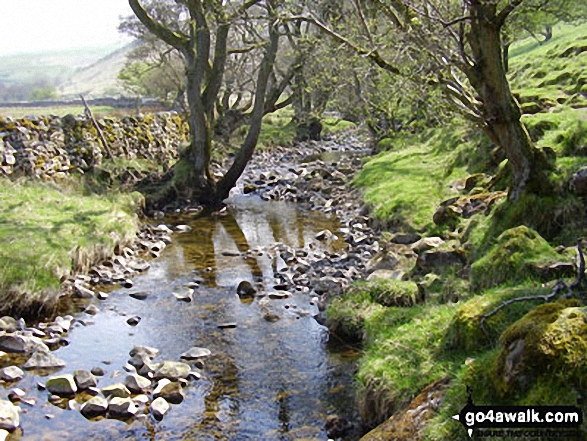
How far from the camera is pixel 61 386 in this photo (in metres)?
8.92

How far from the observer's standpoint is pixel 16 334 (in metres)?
10.5

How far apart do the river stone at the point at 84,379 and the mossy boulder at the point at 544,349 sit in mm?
5782

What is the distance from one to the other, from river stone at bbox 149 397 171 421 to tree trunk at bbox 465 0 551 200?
692 centimetres

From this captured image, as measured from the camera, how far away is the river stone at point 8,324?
10.7 meters

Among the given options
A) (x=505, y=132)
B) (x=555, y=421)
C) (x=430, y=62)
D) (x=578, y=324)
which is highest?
(x=430, y=62)

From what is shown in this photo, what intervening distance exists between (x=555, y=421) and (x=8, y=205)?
550 inches

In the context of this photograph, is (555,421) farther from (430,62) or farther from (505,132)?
(430,62)

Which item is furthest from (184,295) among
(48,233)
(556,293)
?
(556,293)

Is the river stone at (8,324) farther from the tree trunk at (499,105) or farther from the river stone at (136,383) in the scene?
the tree trunk at (499,105)

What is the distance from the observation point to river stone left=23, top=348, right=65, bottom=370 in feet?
31.8

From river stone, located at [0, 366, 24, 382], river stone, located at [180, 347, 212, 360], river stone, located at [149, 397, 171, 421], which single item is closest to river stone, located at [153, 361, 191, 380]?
river stone, located at [180, 347, 212, 360]

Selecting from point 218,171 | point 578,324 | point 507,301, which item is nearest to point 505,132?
point 507,301

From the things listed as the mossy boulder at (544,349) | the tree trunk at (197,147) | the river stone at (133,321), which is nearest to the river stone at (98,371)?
the river stone at (133,321)

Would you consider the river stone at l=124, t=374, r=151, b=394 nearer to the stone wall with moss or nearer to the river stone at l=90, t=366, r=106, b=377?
the river stone at l=90, t=366, r=106, b=377
